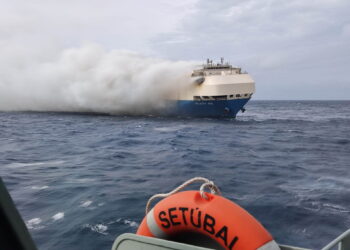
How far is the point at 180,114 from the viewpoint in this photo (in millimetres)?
45469

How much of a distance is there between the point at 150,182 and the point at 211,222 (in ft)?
27.3

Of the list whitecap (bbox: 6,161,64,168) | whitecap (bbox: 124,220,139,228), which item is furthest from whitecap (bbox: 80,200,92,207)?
whitecap (bbox: 6,161,64,168)

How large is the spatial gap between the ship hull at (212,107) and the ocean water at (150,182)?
20.1m

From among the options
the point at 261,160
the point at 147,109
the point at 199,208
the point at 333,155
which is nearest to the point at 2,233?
the point at 199,208

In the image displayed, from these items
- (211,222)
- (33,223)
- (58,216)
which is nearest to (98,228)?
(58,216)

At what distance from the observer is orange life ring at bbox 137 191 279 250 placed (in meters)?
2.38

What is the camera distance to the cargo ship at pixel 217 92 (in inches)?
1577

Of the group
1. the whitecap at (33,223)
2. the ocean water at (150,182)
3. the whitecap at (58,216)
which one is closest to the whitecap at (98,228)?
the ocean water at (150,182)

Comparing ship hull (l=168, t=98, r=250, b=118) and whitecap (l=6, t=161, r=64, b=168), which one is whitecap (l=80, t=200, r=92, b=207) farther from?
ship hull (l=168, t=98, r=250, b=118)

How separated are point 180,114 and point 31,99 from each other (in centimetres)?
2918

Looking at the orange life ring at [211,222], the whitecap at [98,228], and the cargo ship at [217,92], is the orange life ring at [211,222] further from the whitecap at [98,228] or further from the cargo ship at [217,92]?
the cargo ship at [217,92]

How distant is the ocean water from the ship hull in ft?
66.0

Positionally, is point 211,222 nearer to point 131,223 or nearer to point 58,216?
point 131,223

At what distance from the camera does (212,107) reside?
40844mm
